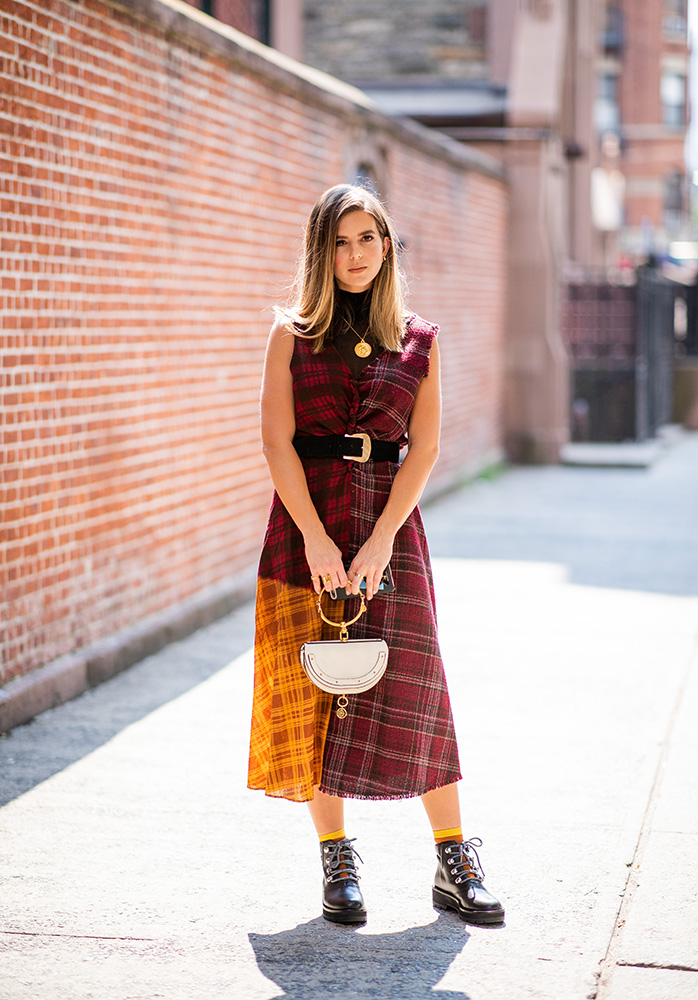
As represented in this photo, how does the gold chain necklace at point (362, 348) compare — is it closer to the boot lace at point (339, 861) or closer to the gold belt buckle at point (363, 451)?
the gold belt buckle at point (363, 451)

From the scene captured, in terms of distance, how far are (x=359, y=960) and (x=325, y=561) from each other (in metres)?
1.01

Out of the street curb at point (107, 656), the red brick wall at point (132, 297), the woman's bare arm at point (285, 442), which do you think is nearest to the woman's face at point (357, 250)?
the woman's bare arm at point (285, 442)

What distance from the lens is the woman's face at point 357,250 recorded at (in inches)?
138

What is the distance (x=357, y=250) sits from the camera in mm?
3525

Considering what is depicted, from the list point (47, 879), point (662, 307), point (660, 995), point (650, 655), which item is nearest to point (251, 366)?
point (650, 655)

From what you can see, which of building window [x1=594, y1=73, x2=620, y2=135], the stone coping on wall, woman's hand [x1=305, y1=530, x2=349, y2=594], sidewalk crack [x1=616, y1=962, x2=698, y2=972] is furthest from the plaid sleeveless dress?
building window [x1=594, y1=73, x2=620, y2=135]

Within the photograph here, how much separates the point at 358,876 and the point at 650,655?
11.1ft

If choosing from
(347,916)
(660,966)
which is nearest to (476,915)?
(347,916)

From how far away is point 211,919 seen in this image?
364 centimetres

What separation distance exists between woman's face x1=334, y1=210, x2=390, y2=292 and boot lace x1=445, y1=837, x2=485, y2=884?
1.55 meters

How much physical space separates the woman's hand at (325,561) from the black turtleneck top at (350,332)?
18.1 inches

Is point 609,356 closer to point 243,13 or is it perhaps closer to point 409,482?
point 243,13

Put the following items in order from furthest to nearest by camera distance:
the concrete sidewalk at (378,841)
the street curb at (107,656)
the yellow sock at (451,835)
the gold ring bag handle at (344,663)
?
the street curb at (107,656)
the yellow sock at (451,835)
the gold ring bag handle at (344,663)
the concrete sidewalk at (378,841)

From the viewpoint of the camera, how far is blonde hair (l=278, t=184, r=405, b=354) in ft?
11.6
